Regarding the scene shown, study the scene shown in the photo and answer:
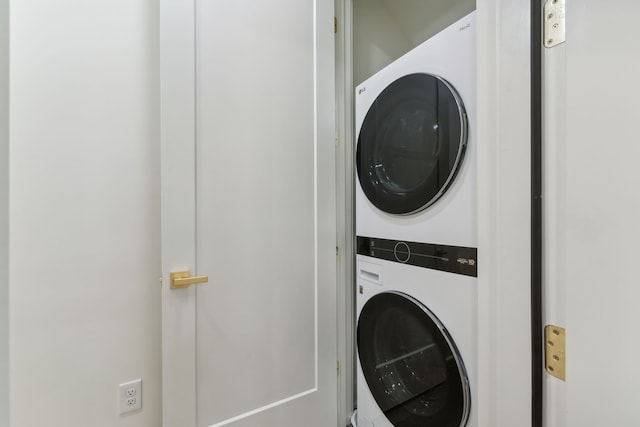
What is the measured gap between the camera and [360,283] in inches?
50.3

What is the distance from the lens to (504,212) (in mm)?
608

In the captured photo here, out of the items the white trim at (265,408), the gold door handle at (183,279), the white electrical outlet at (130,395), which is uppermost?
the gold door handle at (183,279)

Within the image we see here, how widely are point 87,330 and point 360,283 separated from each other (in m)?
1.05

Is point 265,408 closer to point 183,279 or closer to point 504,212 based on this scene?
point 183,279

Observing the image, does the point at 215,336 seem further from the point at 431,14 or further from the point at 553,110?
the point at 431,14

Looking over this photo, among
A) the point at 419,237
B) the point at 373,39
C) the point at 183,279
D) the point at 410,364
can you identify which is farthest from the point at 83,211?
the point at 373,39

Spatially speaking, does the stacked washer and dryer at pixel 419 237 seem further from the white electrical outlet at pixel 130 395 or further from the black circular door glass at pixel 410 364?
the white electrical outlet at pixel 130 395

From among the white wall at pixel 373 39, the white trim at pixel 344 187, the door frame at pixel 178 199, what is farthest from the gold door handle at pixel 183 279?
the white wall at pixel 373 39

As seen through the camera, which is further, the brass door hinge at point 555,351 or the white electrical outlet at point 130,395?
the white electrical outlet at point 130,395

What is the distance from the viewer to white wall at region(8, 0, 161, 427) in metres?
0.80

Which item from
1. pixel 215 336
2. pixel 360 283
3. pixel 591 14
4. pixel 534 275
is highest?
pixel 591 14

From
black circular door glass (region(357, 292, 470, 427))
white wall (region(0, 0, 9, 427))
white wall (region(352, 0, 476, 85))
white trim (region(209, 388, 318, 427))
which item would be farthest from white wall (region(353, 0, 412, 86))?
white trim (region(209, 388, 318, 427))

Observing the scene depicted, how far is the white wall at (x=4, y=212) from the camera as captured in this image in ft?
2.60

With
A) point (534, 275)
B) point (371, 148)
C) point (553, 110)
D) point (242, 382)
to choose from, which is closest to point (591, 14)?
point (553, 110)
